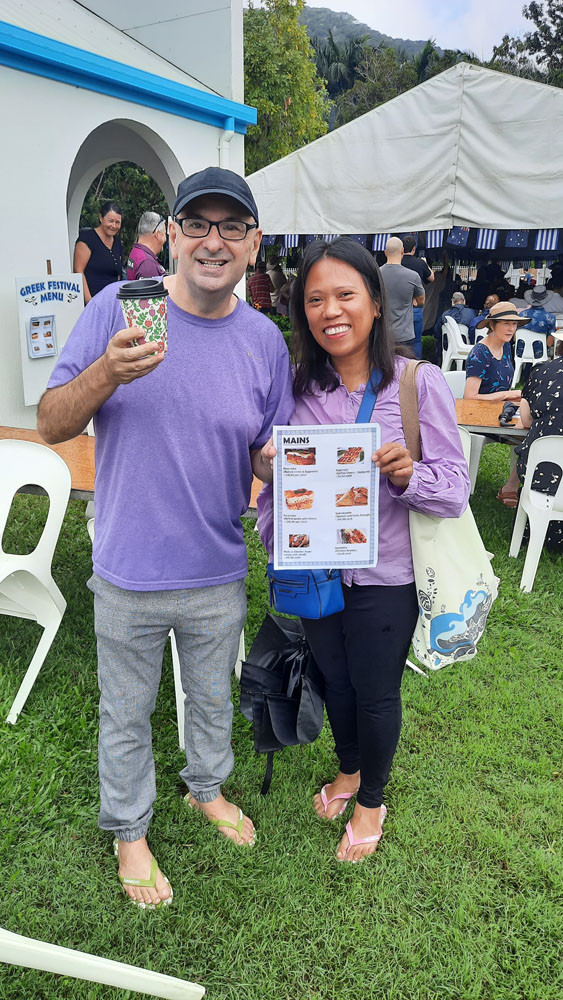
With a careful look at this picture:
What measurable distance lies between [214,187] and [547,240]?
7622mm

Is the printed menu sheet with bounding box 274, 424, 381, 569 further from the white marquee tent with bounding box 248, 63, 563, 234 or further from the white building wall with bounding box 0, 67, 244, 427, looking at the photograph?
the white marquee tent with bounding box 248, 63, 563, 234

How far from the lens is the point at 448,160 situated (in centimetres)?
696

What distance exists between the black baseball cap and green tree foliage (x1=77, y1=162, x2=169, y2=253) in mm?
16566

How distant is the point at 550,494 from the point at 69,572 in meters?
3.17

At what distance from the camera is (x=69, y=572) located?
4414mm

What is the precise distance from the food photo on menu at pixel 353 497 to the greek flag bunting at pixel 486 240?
737cm

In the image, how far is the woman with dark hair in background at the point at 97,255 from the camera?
6.73 m

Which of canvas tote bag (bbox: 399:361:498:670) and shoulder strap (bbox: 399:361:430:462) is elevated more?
shoulder strap (bbox: 399:361:430:462)

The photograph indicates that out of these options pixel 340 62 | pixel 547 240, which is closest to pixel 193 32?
pixel 547 240

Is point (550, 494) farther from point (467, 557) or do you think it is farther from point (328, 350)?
point (328, 350)

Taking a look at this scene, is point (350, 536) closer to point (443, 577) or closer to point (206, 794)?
point (443, 577)

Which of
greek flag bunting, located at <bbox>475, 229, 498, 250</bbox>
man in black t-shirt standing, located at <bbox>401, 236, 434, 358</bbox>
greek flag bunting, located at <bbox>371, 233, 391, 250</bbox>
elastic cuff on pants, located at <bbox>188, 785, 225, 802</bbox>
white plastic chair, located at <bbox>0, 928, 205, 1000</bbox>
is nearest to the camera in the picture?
white plastic chair, located at <bbox>0, 928, 205, 1000</bbox>

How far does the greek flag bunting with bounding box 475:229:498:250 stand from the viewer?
8.18 metres

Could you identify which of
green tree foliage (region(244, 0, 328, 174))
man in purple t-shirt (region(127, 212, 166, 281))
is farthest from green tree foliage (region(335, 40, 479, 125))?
man in purple t-shirt (region(127, 212, 166, 281))
